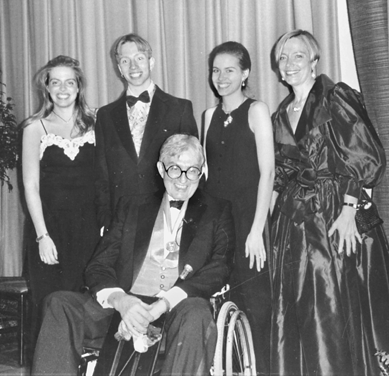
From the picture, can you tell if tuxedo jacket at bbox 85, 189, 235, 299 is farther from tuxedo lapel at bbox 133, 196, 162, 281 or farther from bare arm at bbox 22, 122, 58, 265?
bare arm at bbox 22, 122, 58, 265

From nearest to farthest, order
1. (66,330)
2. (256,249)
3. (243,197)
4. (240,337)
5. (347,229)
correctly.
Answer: (66,330) → (240,337) → (347,229) → (256,249) → (243,197)

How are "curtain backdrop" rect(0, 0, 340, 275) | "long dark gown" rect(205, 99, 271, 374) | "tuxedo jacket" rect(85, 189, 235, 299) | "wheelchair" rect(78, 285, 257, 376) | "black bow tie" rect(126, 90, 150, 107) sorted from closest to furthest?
"wheelchair" rect(78, 285, 257, 376) < "tuxedo jacket" rect(85, 189, 235, 299) < "long dark gown" rect(205, 99, 271, 374) < "black bow tie" rect(126, 90, 150, 107) < "curtain backdrop" rect(0, 0, 340, 275)

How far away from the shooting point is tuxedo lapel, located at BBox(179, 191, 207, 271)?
8.02 feet

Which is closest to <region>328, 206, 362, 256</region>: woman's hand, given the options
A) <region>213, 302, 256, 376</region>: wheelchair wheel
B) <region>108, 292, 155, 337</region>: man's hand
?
<region>213, 302, 256, 376</region>: wheelchair wheel

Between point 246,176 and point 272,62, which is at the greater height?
point 272,62

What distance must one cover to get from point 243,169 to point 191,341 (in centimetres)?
105

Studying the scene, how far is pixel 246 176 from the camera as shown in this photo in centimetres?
284

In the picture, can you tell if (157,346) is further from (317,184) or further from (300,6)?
(300,6)

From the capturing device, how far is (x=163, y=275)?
8.07 feet

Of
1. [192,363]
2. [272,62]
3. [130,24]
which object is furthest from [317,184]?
[130,24]

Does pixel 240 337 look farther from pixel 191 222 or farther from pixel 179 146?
pixel 179 146

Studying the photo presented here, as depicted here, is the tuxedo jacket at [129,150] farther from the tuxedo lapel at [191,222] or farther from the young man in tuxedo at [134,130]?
the tuxedo lapel at [191,222]

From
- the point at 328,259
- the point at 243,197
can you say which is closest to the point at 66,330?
the point at 243,197

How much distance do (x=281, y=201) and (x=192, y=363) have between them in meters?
1.00
